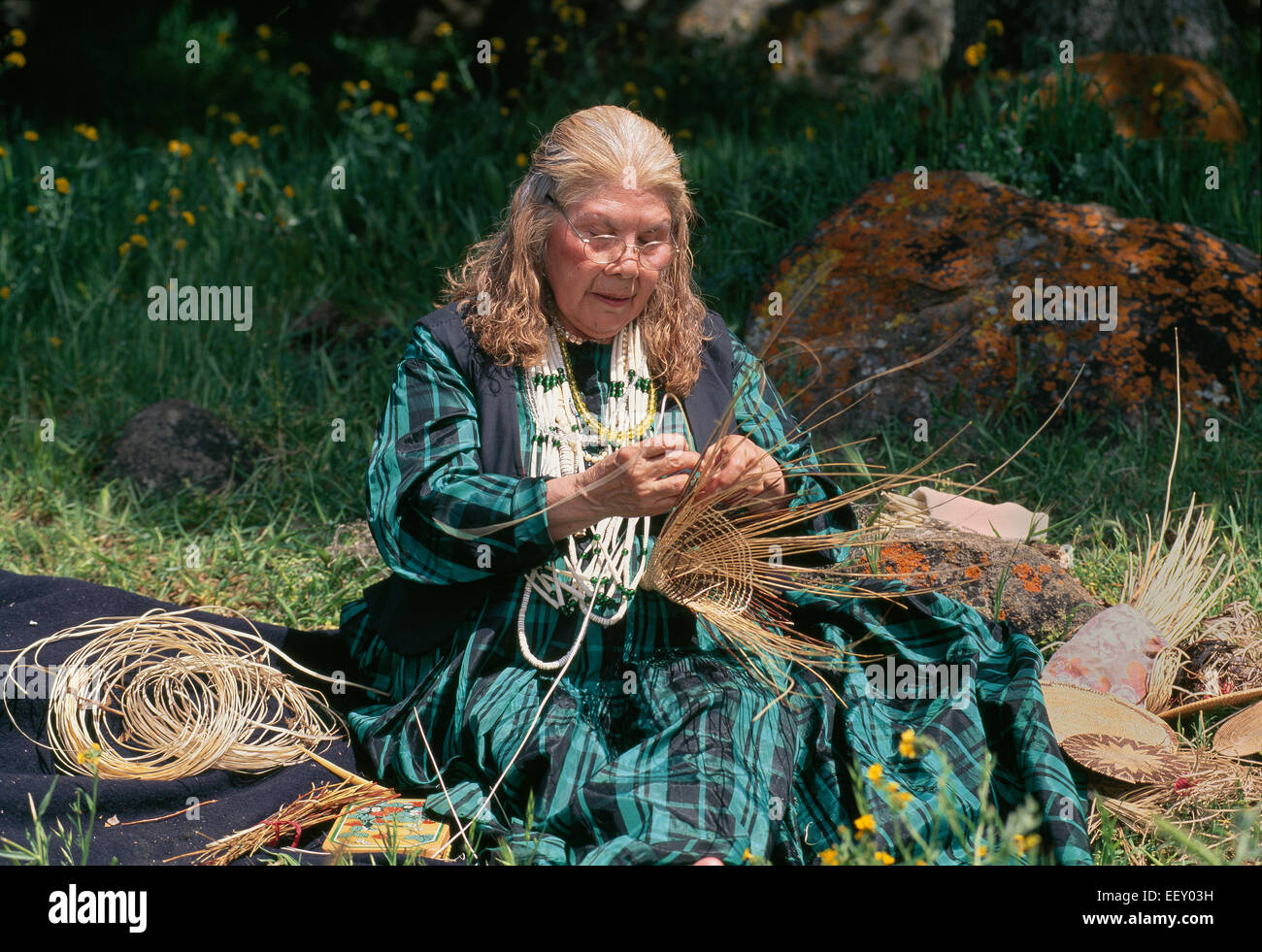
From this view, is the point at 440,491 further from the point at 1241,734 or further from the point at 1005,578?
the point at 1241,734

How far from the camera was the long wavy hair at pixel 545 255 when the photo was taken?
2.40 metres

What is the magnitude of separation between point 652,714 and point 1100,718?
1.01 m

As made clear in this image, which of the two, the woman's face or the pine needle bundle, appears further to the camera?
the pine needle bundle

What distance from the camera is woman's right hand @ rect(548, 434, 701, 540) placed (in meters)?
2.16

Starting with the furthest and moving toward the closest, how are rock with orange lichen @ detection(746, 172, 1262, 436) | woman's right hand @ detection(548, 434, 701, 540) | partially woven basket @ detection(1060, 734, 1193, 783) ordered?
1. rock with orange lichen @ detection(746, 172, 1262, 436)
2. partially woven basket @ detection(1060, 734, 1193, 783)
3. woman's right hand @ detection(548, 434, 701, 540)

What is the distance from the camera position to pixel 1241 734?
2.70 meters

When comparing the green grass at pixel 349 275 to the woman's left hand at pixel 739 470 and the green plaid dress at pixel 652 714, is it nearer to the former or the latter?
the green plaid dress at pixel 652 714

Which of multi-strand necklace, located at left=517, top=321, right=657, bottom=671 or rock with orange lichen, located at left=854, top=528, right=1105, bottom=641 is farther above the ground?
multi-strand necklace, located at left=517, top=321, right=657, bottom=671

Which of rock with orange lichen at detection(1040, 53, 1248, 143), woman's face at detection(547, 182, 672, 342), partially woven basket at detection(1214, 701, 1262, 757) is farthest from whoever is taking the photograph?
rock with orange lichen at detection(1040, 53, 1248, 143)

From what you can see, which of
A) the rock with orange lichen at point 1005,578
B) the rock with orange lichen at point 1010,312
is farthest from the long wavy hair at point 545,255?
the rock with orange lichen at point 1010,312

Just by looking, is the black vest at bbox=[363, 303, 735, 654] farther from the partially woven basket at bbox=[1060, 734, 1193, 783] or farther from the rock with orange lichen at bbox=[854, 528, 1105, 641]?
the partially woven basket at bbox=[1060, 734, 1193, 783]

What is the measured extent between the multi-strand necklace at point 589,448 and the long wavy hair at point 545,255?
0.05 metres

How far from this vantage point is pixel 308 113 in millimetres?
7398

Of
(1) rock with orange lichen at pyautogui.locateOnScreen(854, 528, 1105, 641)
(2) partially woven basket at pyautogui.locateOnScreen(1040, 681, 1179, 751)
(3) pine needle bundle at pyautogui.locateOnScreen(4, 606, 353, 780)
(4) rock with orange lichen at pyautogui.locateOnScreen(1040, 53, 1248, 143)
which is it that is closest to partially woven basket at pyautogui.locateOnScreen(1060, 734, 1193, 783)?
(2) partially woven basket at pyautogui.locateOnScreen(1040, 681, 1179, 751)
